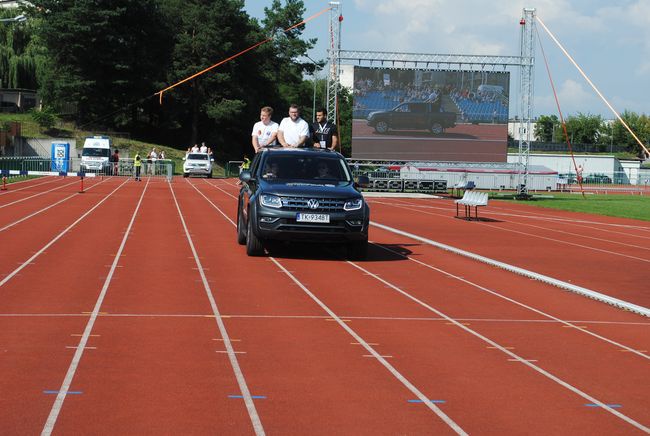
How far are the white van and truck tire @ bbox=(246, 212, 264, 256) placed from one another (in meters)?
43.1

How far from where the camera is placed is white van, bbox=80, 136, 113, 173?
2243 inches

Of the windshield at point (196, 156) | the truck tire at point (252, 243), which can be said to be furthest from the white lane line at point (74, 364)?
the windshield at point (196, 156)

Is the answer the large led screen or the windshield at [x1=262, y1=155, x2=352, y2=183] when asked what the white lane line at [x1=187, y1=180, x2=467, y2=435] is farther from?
the large led screen

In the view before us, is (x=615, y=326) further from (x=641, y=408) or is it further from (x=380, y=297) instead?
(x=641, y=408)

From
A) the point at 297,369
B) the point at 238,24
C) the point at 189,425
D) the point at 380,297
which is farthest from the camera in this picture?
the point at 238,24

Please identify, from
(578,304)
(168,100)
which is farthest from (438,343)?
(168,100)

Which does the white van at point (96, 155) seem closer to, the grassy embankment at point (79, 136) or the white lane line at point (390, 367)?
the grassy embankment at point (79, 136)

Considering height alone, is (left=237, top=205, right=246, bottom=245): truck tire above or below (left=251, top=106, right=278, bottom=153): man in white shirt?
below

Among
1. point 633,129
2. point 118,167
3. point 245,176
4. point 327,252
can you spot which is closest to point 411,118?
point 118,167

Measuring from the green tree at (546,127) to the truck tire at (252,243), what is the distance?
170615 mm

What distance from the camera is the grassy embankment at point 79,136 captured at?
72750 mm

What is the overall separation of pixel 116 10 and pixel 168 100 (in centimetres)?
1000

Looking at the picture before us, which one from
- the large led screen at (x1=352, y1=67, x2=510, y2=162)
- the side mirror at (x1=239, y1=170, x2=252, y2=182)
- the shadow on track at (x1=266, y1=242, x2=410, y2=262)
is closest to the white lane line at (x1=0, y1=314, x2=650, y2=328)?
the shadow on track at (x1=266, y1=242, x2=410, y2=262)

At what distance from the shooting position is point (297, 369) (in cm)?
741
